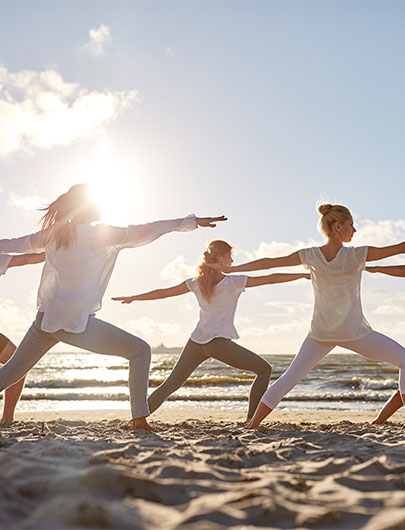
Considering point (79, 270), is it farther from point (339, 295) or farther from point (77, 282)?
point (339, 295)

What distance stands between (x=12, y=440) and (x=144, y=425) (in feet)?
4.35

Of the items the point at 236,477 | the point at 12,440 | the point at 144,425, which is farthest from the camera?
the point at 144,425

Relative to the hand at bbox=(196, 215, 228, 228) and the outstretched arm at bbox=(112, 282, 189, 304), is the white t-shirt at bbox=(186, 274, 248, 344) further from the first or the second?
the hand at bbox=(196, 215, 228, 228)

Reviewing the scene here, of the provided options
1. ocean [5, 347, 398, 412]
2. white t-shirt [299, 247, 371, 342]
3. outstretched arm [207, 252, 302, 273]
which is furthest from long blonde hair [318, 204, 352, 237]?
ocean [5, 347, 398, 412]

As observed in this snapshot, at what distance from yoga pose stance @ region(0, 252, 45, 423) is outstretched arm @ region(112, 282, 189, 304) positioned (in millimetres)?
1167

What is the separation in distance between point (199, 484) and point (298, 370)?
2.47 metres

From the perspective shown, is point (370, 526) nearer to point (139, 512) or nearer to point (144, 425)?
point (139, 512)

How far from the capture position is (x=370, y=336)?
481 cm

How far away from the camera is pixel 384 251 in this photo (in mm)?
4648

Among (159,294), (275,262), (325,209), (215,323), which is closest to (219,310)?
(215,323)

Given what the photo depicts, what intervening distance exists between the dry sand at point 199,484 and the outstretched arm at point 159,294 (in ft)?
6.71

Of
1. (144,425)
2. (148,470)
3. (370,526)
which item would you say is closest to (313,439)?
(144,425)

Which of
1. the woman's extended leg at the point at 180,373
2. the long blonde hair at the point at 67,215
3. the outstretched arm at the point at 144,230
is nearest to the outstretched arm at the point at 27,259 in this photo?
the long blonde hair at the point at 67,215

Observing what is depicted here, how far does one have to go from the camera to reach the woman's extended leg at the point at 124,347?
4340 millimetres
